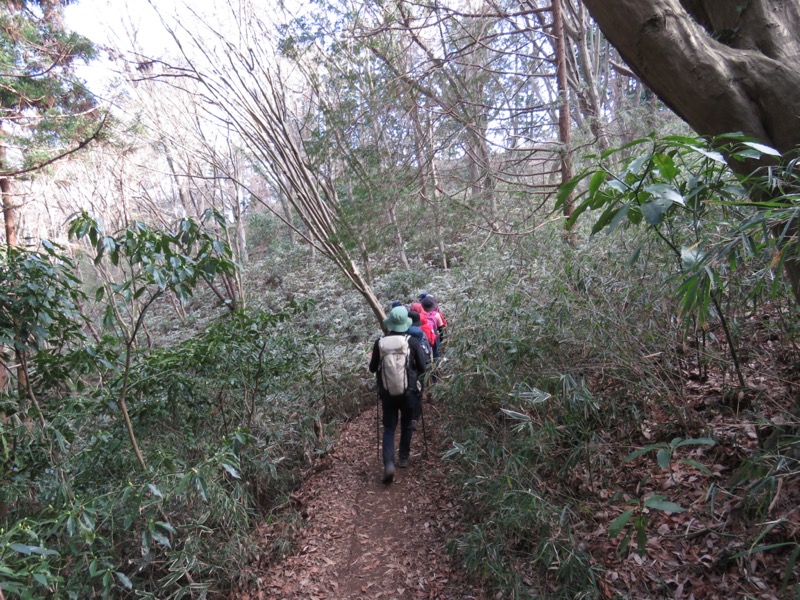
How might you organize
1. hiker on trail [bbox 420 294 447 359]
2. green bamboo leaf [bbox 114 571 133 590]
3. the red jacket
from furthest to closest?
1. hiker on trail [bbox 420 294 447 359]
2. the red jacket
3. green bamboo leaf [bbox 114 571 133 590]

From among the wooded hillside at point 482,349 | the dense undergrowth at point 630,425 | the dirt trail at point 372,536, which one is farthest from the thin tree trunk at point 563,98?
the dirt trail at point 372,536

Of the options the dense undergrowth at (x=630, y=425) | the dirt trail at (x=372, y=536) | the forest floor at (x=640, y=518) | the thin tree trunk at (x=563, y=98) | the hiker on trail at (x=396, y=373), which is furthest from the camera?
the thin tree trunk at (x=563, y=98)

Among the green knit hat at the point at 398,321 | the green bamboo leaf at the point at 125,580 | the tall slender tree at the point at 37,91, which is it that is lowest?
the green bamboo leaf at the point at 125,580

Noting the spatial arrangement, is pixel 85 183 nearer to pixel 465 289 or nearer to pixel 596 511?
pixel 465 289

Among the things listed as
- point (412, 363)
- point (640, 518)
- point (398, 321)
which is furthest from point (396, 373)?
point (640, 518)

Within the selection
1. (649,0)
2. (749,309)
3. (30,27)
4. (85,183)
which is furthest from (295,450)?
(85,183)

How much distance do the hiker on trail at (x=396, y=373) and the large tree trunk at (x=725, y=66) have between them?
330 centimetres

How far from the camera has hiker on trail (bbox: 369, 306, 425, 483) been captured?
181 inches

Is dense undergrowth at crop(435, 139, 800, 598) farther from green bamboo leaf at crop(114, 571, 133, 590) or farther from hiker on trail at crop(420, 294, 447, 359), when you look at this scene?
green bamboo leaf at crop(114, 571, 133, 590)

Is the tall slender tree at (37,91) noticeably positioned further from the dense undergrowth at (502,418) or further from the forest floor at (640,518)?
the forest floor at (640,518)

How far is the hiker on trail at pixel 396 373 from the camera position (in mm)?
4598

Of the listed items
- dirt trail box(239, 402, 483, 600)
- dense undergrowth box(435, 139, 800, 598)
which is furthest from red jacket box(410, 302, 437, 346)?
dense undergrowth box(435, 139, 800, 598)

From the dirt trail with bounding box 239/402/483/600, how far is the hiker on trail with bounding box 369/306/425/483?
0.39 metres

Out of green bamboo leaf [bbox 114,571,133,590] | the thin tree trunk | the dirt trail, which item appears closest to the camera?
green bamboo leaf [bbox 114,571,133,590]
